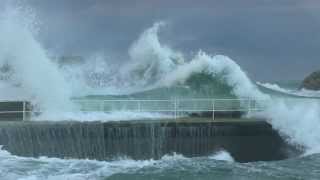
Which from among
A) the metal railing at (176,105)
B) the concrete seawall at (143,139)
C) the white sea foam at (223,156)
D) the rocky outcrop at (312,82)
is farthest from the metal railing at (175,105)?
the rocky outcrop at (312,82)

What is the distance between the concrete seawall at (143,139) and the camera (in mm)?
20281

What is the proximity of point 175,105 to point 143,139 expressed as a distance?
7.31 feet

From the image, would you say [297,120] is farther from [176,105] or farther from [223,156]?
[176,105]

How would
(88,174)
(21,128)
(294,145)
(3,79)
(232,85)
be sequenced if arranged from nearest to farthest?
(88,174)
(21,128)
(294,145)
(3,79)
(232,85)

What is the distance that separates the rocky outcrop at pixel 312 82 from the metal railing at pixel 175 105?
45200mm

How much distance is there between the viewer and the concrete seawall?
20281 mm

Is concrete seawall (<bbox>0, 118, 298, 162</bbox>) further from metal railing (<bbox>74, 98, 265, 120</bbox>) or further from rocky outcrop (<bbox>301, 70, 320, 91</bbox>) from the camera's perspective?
rocky outcrop (<bbox>301, 70, 320, 91</bbox>)

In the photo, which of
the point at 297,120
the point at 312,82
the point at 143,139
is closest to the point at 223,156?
the point at 143,139

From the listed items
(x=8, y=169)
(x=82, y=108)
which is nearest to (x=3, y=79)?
(x=82, y=108)

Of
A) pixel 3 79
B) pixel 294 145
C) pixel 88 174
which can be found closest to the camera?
pixel 88 174

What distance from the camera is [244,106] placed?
901 inches

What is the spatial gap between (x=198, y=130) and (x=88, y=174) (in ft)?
13.0

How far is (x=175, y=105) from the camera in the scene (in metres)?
22.6

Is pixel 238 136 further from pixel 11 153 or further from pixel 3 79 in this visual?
pixel 3 79
